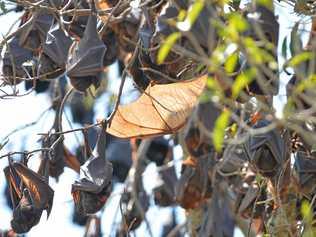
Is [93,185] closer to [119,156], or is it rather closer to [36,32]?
[36,32]

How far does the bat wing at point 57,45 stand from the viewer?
5254 millimetres

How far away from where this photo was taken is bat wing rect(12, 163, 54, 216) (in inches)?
222

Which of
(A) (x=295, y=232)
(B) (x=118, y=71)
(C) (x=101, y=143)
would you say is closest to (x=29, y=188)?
(C) (x=101, y=143)

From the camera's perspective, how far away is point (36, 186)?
18.4 feet

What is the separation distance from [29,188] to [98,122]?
0.43 meters

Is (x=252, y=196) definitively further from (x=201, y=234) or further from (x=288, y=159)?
(x=201, y=234)

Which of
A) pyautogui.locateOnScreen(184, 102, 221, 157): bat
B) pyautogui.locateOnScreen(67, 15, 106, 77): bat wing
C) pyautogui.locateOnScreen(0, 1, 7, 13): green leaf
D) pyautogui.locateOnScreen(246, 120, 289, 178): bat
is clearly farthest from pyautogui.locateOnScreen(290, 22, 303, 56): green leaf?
pyautogui.locateOnScreen(0, 1, 7, 13): green leaf

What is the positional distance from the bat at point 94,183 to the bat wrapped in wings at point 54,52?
0.33 m

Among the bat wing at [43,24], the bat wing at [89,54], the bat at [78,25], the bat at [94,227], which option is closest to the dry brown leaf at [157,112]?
the bat wing at [89,54]

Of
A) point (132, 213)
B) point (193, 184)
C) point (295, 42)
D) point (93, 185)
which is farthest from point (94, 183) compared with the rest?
point (295, 42)

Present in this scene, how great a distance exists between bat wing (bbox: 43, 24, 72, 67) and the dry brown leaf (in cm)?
33

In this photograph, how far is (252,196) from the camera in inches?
215

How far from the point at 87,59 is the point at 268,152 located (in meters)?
0.77

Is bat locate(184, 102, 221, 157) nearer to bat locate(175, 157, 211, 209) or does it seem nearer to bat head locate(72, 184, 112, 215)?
bat locate(175, 157, 211, 209)
